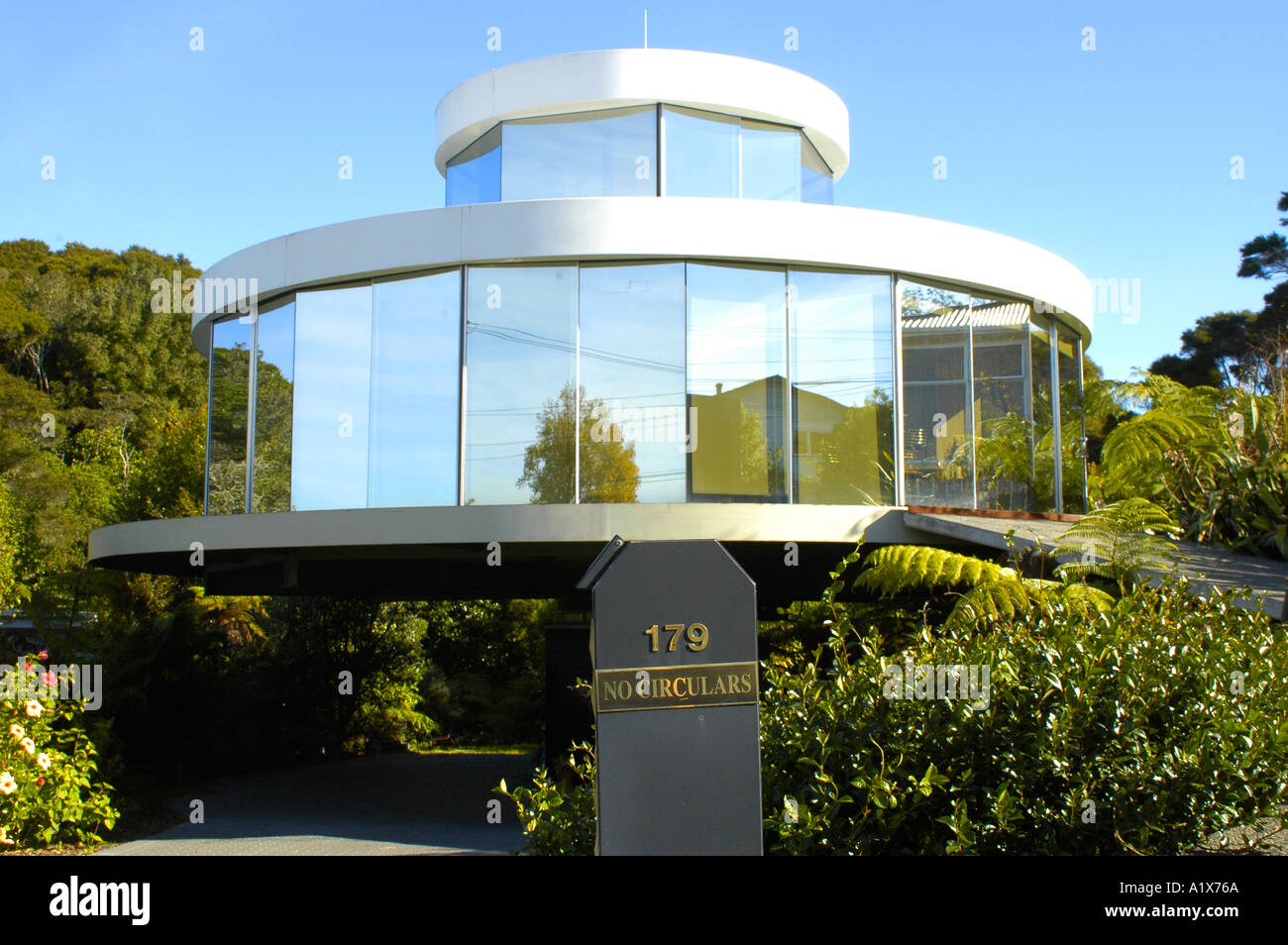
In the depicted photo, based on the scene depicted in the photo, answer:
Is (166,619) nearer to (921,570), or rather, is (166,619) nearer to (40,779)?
(40,779)

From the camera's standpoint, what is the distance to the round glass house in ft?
39.1

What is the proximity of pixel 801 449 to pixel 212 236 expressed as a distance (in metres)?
10.3

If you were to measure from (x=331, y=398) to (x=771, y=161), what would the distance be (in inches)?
281

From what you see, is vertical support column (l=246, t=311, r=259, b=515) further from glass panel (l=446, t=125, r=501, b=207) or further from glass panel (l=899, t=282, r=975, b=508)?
glass panel (l=899, t=282, r=975, b=508)

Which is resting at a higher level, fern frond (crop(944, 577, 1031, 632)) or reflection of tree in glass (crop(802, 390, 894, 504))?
reflection of tree in glass (crop(802, 390, 894, 504))

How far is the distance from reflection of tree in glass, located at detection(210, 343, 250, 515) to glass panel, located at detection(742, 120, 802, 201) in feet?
24.1

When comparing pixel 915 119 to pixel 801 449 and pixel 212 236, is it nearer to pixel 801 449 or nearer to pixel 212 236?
pixel 801 449

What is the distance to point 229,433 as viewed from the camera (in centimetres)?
1404

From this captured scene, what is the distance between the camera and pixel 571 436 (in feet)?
39.4

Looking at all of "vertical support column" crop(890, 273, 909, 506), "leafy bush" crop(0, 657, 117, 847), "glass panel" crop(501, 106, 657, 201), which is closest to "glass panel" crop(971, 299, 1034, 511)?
"vertical support column" crop(890, 273, 909, 506)

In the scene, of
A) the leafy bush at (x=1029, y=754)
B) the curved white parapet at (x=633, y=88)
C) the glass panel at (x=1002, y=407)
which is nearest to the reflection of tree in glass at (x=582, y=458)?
the glass panel at (x=1002, y=407)

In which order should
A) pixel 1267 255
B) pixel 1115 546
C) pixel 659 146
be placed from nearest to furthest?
pixel 1115 546
pixel 659 146
pixel 1267 255

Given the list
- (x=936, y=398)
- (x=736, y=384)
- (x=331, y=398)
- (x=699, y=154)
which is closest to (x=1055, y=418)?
(x=936, y=398)
